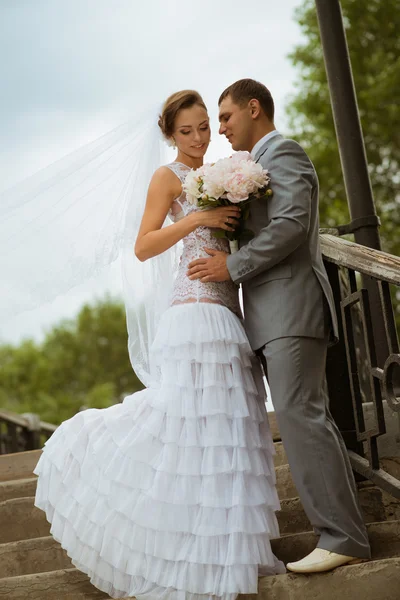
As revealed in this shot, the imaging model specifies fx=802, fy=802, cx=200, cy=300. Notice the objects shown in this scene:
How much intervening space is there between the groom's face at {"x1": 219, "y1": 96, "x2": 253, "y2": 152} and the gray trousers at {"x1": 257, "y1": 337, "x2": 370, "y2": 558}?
987mm

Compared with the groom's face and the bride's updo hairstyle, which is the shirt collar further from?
the bride's updo hairstyle

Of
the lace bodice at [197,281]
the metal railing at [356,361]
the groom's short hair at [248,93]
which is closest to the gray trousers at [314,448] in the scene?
the metal railing at [356,361]

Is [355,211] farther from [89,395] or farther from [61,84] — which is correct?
[89,395]

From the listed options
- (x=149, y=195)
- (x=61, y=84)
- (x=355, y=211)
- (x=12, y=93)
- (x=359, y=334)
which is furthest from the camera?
(x=12, y=93)

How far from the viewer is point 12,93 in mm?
31625

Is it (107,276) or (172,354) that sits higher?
(107,276)

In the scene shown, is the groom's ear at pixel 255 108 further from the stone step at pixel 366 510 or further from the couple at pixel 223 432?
the stone step at pixel 366 510

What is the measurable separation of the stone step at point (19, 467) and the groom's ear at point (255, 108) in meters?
3.09

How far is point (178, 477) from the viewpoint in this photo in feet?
11.0

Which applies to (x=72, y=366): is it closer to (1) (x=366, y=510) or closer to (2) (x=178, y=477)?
(1) (x=366, y=510)

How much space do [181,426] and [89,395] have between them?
106 ft

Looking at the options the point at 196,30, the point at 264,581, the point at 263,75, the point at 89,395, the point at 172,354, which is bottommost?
the point at 89,395

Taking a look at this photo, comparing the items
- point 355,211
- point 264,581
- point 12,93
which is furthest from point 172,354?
point 12,93

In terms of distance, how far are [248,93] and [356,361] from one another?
140 cm
